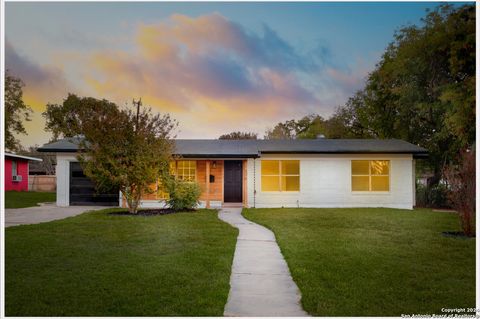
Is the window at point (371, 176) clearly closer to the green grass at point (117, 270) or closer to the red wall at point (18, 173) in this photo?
the green grass at point (117, 270)

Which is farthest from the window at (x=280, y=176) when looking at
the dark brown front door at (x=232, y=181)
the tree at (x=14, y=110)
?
the tree at (x=14, y=110)

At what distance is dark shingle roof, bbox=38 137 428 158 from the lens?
718 inches

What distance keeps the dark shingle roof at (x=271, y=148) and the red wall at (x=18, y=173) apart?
12954 mm

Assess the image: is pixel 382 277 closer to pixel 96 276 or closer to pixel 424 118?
pixel 96 276

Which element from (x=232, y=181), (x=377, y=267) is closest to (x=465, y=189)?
(x=377, y=267)

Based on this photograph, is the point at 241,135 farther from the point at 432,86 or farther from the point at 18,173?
the point at 432,86

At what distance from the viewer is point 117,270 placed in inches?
245

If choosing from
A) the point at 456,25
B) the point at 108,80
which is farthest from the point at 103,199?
the point at 456,25

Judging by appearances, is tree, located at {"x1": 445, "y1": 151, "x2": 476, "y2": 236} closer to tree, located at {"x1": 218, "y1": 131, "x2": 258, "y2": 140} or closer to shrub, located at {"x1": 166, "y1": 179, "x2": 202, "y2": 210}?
shrub, located at {"x1": 166, "y1": 179, "x2": 202, "y2": 210}

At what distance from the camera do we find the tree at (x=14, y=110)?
35688 mm

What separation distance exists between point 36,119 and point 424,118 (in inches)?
1394

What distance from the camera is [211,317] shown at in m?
4.35

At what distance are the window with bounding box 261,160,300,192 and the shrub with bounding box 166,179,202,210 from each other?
13.3 ft

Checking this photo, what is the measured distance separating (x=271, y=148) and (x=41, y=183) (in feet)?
75.7
